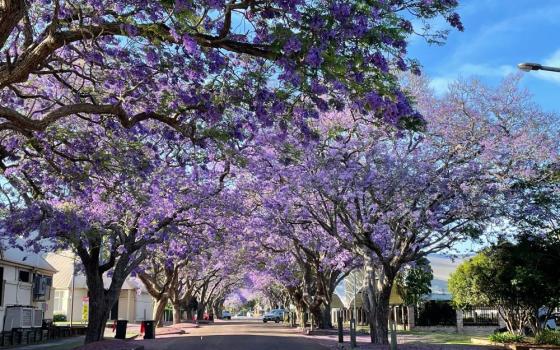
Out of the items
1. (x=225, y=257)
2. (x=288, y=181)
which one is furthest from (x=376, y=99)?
(x=225, y=257)

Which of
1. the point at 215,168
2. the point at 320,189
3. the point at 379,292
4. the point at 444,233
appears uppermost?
the point at 215,168

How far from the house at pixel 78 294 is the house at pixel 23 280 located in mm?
19065

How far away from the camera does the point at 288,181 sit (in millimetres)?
20688

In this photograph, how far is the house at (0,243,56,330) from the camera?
1144 inches

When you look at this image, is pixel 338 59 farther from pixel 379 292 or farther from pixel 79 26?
pixel 379 292

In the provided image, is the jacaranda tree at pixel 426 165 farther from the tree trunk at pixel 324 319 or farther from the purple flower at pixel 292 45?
the tree trunk at pixel 324 319

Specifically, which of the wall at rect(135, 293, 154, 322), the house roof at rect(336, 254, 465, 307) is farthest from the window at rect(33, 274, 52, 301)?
the wall at rect(135, 293, 154, 322)

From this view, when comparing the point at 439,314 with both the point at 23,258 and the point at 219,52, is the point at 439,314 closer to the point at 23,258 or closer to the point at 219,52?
the point at 23,258

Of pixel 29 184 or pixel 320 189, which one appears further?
pixel 320 189

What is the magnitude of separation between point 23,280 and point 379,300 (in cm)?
2071

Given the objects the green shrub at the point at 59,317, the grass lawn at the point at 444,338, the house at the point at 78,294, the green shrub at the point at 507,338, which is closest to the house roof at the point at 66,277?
the house at the point at 78,294

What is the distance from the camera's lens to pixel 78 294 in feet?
191

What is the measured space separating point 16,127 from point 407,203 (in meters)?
12.9

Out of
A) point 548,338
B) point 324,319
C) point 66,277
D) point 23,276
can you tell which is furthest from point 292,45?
point 66,277
